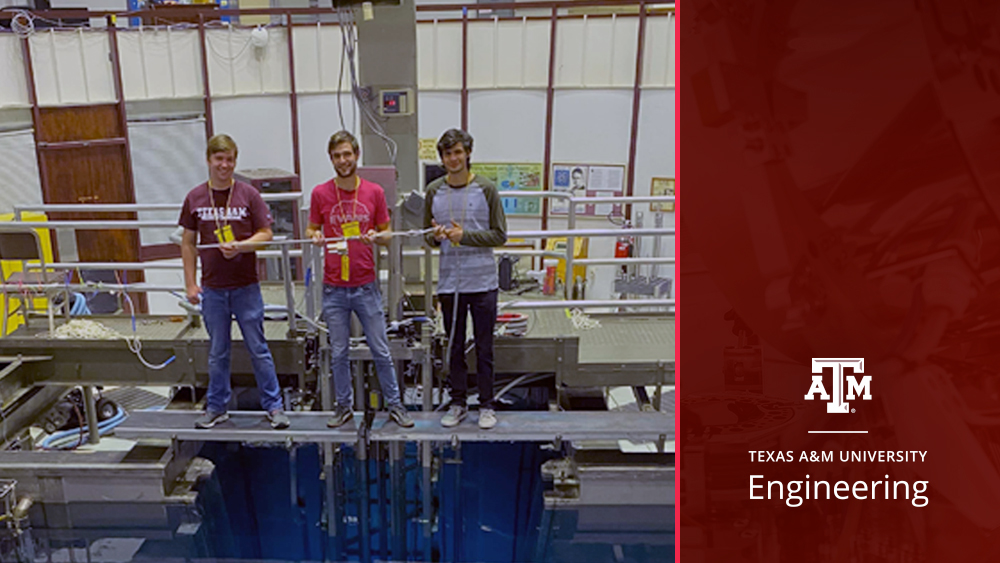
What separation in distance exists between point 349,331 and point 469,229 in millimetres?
982

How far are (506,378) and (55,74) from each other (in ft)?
21.7

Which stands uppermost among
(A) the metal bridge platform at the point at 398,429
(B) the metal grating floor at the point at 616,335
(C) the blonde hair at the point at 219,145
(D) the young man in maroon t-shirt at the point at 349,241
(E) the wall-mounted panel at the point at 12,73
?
(E) the wall-mounted panel at the point at 12,73

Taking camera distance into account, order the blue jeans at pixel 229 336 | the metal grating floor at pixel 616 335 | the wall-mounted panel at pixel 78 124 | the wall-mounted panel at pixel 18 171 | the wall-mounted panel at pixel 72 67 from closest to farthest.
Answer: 1. the blue jeans at pixel 229 336
2. the metal grating floor at pixel 616 335
3. the wall-mounted panel at pixel 18 171
4. the wall-mounted panel at pixel 72 67
5. the wall-mounted panel at pixel 78 124

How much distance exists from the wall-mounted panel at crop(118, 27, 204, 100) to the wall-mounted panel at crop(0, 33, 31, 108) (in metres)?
1.01

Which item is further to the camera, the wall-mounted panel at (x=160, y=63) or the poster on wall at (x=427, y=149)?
the poster on wall at (x=427, y=149)

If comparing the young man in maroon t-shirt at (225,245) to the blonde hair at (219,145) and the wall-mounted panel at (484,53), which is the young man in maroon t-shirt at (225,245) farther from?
the wall-mounted panel at (484,53)

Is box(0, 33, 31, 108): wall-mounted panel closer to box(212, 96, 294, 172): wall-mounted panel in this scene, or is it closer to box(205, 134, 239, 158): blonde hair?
box(212, 96, 294, 172): wall-mounted panel

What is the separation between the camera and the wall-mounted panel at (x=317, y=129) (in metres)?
9.89

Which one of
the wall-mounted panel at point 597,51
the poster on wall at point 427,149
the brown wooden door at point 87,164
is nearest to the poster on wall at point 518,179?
the poster on wall at point 427,149
